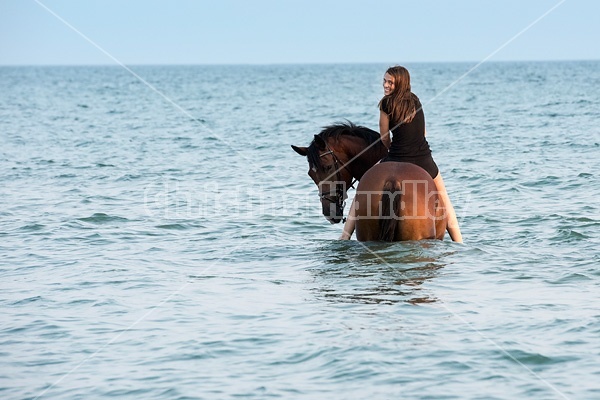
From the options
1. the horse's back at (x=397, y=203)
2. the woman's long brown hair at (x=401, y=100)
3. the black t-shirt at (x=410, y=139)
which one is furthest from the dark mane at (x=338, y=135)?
the woman's long brown hair at (x=401, y=100)

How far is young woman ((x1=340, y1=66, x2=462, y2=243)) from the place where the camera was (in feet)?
28.1

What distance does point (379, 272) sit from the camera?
29.9 feet

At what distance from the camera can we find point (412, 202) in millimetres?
8844

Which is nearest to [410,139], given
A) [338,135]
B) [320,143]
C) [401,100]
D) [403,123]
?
[403,123]

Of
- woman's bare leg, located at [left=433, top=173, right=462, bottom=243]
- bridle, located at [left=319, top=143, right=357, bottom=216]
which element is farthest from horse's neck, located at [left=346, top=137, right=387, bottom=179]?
woman's bare leg, located at [left=433, top=173, right=462, bottom=243]

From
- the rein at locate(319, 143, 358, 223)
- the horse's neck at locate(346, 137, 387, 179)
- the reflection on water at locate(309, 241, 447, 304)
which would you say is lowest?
the reflection on water at locate(309, 241, 447, 304)

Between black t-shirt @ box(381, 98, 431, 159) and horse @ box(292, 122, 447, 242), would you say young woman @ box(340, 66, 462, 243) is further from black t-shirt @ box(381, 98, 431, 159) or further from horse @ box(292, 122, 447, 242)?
horse @ box(292, 122, 447, 242)

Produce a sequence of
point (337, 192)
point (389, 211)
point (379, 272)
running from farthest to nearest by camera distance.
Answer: point (337, 192) → point (379, 272) → point (389, 211)

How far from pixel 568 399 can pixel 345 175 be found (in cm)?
438

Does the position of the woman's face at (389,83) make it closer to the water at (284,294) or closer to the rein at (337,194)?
the rein at (337,194)

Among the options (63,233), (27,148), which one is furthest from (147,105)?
(63,233)

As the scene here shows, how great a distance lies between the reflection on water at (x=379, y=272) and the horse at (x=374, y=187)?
0.69 ft

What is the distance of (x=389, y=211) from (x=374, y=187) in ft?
1.06

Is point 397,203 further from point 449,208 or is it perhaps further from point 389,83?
point 389,83
